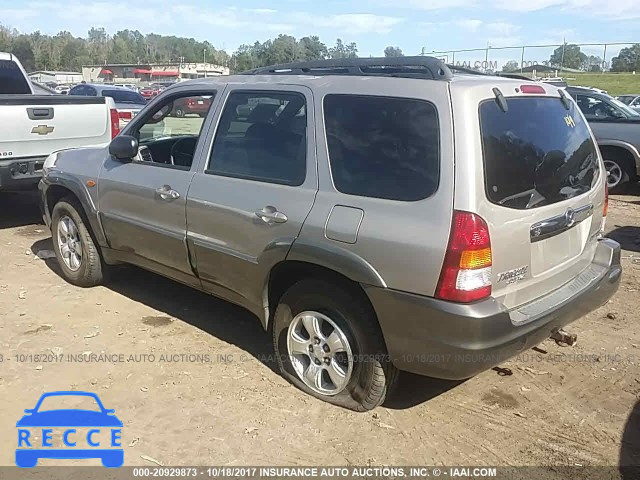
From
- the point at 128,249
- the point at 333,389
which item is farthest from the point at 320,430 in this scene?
the point at 128,249

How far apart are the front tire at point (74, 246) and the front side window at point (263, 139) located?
188cm

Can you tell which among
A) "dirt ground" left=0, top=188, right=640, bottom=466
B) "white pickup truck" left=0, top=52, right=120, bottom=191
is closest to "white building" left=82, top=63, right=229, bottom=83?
"white pickup truck" left=0, top=52, right=120, bottom=191

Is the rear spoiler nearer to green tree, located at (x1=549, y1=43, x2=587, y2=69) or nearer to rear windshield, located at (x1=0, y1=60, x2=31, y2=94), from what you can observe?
rear windshield, located at (x1=0, y1=60, x2=31, y2=94)

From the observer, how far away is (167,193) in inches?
171

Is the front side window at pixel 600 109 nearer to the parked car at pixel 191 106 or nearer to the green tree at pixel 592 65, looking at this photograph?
the parked car at pixel 191 106

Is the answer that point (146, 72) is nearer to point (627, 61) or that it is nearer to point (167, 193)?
point (627, 61)

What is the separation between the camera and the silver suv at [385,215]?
3021 mm

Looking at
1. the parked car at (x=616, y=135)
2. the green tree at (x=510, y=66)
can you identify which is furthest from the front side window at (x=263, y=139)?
the green tree at (x=510, y=66)

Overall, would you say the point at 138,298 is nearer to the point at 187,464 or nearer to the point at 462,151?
the point at 187,464

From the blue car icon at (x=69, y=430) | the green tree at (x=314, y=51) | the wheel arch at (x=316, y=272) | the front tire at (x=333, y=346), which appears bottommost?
the blue car icon at (x=69, y=430)

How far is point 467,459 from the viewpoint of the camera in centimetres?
322

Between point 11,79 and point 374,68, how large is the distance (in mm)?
7186

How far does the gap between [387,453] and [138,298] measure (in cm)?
297

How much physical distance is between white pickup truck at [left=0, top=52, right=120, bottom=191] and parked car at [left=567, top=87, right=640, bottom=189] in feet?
23.6
